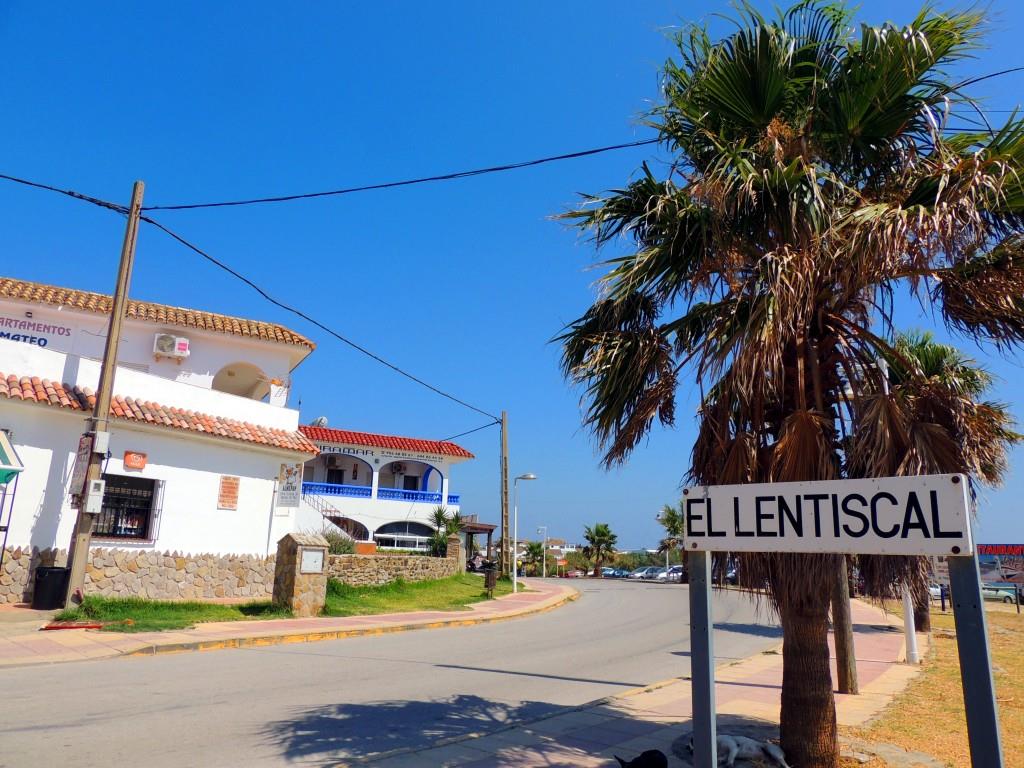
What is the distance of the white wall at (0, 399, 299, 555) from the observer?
15.2 m

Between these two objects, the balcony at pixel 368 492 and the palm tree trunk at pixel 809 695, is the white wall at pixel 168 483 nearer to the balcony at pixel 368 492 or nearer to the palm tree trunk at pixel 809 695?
the palm tree trunk at pixel 809 695

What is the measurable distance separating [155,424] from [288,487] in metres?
4.08

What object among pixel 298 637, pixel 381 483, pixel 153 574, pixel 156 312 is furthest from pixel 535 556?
pixel 298 637

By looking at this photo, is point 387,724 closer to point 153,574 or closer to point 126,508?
point 153,574

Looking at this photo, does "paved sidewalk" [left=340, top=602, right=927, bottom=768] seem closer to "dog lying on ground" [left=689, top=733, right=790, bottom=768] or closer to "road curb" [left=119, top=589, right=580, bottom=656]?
"dog lying on ground" [left=689, top=733, right=790, bottom=768]

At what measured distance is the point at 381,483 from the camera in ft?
141

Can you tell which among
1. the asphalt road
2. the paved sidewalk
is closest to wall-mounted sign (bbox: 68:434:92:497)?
the asphalt road

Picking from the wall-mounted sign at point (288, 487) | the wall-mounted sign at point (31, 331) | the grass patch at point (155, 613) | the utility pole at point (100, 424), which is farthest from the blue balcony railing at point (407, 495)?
the utility pole at point (100, 424)

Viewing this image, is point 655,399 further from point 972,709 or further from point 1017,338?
point 972,709

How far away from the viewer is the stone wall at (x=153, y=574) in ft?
48.8

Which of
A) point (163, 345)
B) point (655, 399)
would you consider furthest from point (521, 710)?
point (163, 345)

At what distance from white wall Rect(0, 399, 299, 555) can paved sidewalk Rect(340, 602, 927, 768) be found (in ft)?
39.7

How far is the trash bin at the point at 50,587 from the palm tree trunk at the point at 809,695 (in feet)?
44.2

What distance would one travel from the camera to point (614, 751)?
6.92 meters
